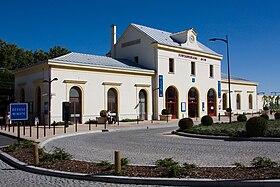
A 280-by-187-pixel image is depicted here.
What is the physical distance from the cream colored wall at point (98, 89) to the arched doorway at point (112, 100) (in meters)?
0.37

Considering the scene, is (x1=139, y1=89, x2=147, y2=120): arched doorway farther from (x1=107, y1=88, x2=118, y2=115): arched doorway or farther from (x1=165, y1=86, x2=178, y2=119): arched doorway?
(x1=107, y1=88, x2=118, y2=115): arched doorway

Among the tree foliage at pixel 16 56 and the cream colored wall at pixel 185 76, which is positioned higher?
the tree foliage at pixel 16 56

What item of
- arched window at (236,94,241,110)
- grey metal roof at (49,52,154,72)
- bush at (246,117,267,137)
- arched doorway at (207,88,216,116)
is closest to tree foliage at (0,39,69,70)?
grey metal roof at (49,52,154,72)

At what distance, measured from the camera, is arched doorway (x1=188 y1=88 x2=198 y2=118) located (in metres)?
41.2

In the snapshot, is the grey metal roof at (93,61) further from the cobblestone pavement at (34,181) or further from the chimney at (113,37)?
the cobblestone pavement at (34,181)

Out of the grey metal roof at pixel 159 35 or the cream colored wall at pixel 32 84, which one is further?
the grey metal roof at pixel 159 35

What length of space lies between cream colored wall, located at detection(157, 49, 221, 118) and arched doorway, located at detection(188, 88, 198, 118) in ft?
1.87

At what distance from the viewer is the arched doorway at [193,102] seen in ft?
135

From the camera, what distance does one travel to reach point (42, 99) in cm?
2950

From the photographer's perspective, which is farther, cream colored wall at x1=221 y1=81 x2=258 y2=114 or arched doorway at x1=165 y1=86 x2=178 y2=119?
cream colored wall at x1=221 y1=81 x2=258 y2=114

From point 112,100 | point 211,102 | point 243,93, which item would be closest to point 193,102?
point 211,102

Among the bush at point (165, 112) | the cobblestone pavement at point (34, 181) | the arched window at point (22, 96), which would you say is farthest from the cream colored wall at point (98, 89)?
the cobblestone pavement at point (34, 181)

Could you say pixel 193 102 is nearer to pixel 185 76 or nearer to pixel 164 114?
pixel 185 76

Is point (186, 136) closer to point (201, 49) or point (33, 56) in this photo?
point (201, 49)
